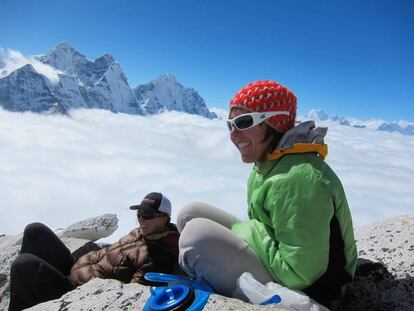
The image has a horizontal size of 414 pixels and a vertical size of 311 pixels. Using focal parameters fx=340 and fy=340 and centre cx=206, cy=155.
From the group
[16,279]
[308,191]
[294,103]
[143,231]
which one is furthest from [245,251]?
[16,279]

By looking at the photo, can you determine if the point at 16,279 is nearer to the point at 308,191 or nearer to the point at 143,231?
the point at 143,231

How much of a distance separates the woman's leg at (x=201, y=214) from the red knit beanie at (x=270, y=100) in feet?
3.90

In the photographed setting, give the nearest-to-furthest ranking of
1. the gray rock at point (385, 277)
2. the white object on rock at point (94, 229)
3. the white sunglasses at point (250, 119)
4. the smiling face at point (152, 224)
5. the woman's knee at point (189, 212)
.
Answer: the white sunglasses at point (250, 119)
the gray rock at point (385, 277)
the woman's knee at point (189, 212)
the smiling face at point (152, 224)
the white object on rock at point (94, 229)

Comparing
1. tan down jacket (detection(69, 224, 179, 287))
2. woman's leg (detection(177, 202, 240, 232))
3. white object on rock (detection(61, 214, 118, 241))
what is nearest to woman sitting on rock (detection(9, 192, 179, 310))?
tan down jacket (detection(69, 224, 179, 287))

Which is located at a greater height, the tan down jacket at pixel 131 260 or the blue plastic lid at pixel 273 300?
the blue plastic lid at pixel 273 300

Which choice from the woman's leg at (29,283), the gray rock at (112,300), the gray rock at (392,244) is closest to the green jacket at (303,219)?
the gray rock at (112,300)

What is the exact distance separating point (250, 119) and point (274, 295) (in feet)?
4.55

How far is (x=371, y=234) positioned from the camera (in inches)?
181

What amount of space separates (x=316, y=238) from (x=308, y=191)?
1.05 ft

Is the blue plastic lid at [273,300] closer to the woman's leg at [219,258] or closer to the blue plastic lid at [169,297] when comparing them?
the woman's leg at [219,258]

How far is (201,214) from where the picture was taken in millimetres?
3557

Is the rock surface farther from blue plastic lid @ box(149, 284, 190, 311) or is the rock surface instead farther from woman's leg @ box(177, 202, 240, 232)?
woman's leg @ box(177, 202, 240, 232)

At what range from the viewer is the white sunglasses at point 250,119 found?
2.86 m

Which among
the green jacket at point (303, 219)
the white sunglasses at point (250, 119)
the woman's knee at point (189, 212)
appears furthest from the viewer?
the woman's knee at point (189, 212)
